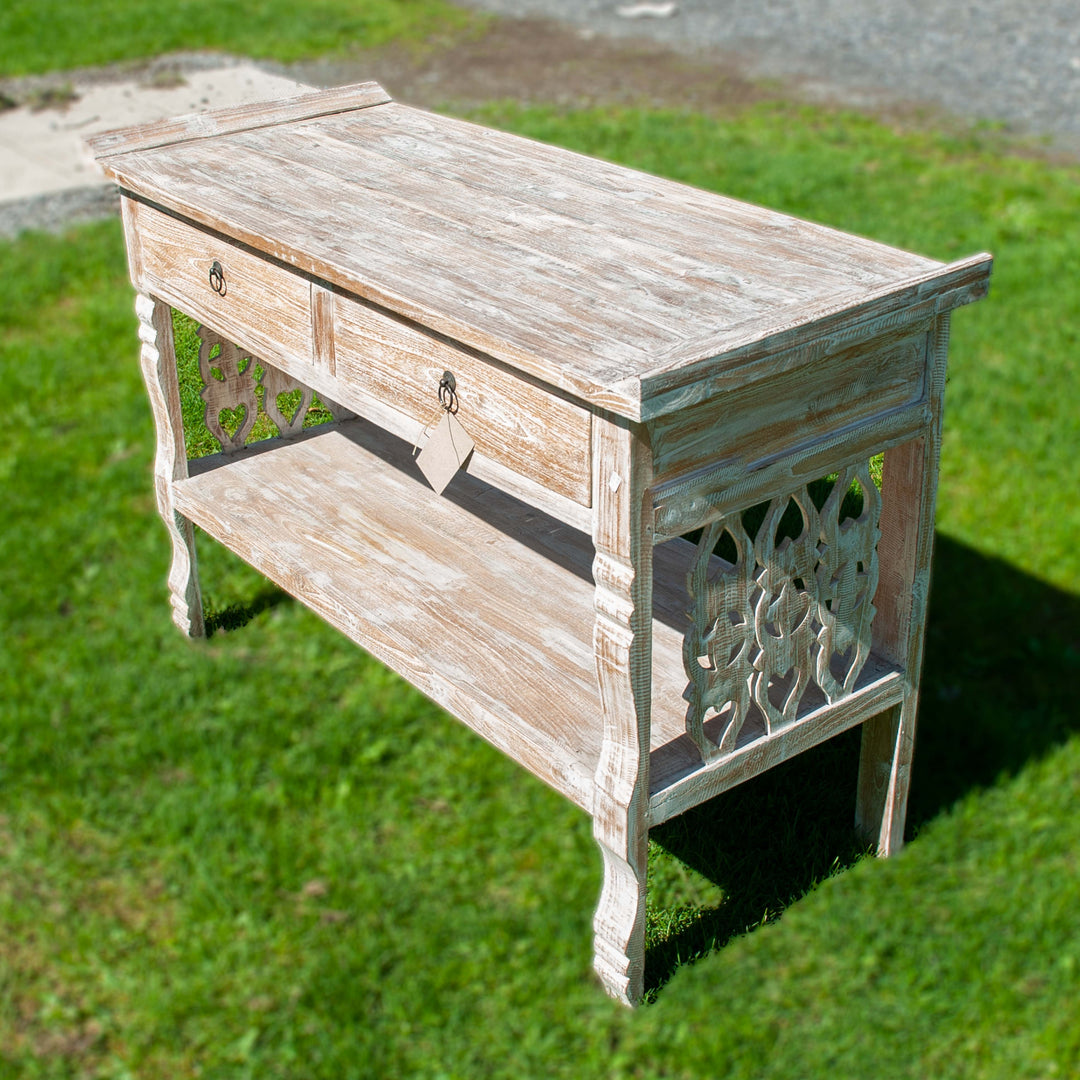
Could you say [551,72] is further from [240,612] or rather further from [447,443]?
[447,443]

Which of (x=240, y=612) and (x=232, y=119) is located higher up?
(x=232, y=119)

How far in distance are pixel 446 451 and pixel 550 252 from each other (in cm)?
30

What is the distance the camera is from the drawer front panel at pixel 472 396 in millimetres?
1714

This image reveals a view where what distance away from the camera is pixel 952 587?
14.3 feet

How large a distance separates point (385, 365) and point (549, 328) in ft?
1.22

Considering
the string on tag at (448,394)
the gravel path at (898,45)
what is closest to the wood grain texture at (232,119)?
the string on tag at (448,394)

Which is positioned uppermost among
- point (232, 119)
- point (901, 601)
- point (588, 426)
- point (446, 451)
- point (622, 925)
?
point (232, 119)

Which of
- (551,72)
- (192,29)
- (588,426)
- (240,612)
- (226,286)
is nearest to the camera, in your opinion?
(588,426)

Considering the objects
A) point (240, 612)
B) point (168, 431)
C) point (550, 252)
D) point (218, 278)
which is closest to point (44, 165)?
point (240, 612)

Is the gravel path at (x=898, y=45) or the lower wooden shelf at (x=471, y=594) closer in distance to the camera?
the lower wooden shelf at (x=471, y=594)

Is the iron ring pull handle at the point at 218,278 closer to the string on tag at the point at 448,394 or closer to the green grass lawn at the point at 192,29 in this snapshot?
the string on tag at the point at 448,394

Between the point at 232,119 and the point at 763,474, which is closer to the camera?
the point at 763,474

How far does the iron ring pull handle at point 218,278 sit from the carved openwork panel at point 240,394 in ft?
1.22

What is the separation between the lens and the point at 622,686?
5.90ft
